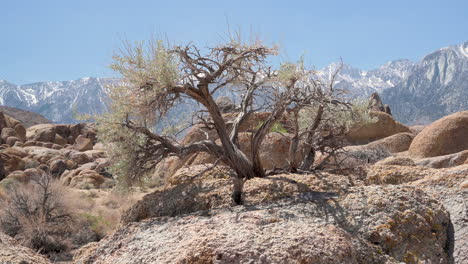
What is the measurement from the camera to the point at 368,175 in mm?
7500

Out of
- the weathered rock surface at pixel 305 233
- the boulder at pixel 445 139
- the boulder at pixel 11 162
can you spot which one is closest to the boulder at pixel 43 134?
the boulder at pixel 11 162

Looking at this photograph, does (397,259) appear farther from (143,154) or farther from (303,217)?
(143,154)

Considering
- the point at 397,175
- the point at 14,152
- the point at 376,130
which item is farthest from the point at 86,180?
the point at 397,175

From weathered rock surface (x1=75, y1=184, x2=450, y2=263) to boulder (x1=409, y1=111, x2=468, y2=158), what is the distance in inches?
488

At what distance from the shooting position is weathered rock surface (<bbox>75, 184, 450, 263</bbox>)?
342 cm

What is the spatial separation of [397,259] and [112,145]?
5.58 meters

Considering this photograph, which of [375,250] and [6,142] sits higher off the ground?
[6,142]

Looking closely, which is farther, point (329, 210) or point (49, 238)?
point (49, 238)

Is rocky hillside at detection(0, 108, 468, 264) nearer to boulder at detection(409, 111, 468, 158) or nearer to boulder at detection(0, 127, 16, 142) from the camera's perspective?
boulder at detection(409, 111, 468, 158)

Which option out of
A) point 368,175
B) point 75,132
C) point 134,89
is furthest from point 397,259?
point 75,132

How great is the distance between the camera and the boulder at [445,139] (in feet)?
52.4

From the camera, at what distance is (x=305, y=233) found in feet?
11.8

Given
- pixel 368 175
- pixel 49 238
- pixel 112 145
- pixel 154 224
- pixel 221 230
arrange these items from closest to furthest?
pixel 221 230, pixel 154 224, pixel 368 175, pixel 112 145, pixel 49 238

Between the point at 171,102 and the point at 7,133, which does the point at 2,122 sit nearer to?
the point at 7,133
